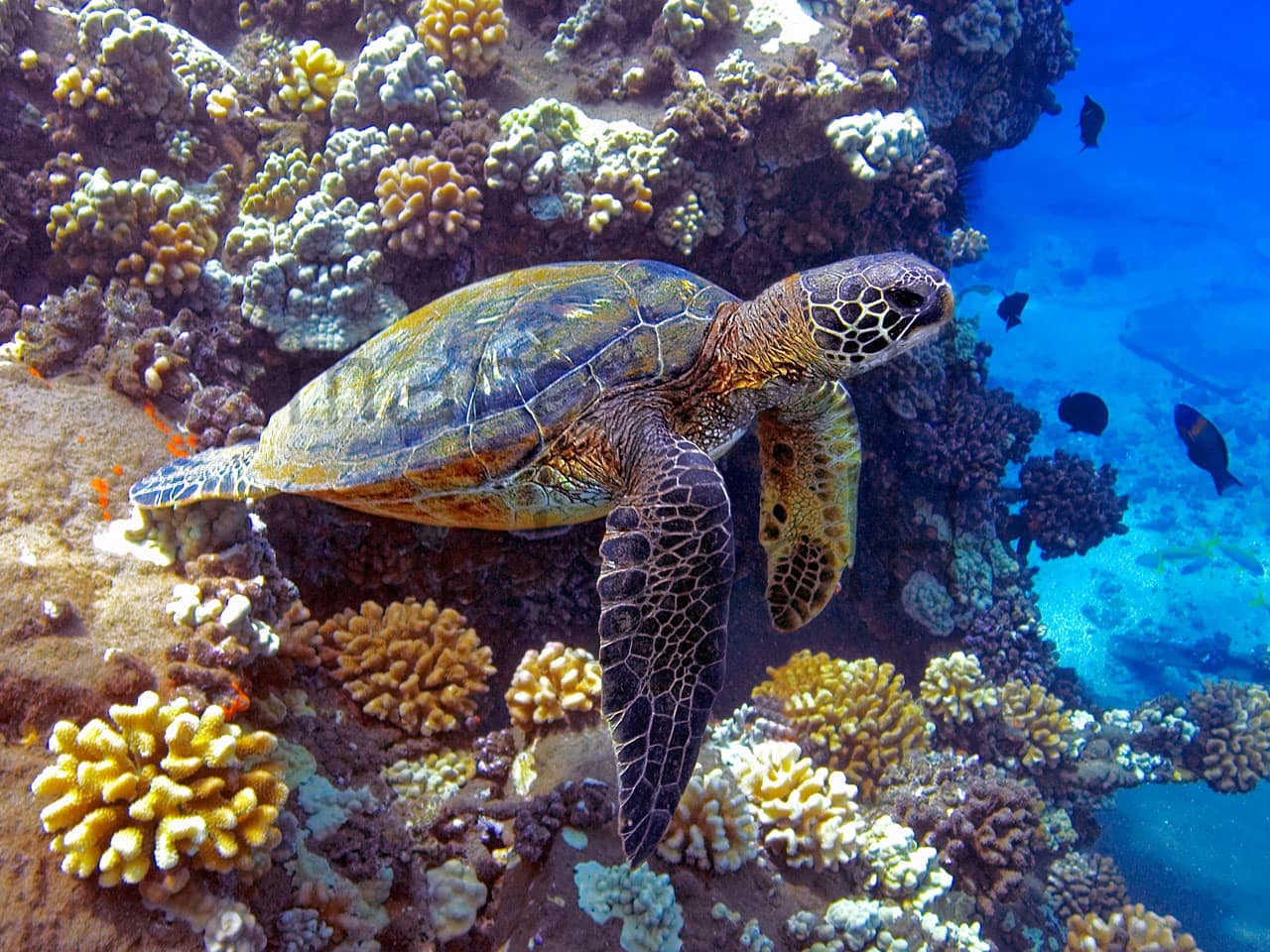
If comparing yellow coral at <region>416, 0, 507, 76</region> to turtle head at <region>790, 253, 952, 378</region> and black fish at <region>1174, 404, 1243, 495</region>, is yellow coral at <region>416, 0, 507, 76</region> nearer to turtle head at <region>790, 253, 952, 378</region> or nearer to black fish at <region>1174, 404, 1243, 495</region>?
turtle head at <region>790, 253, 952, 378</region>

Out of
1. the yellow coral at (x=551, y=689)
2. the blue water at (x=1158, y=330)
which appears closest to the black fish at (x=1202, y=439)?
the blue water at (x=1158, y=330)

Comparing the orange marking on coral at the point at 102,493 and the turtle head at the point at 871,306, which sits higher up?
the turtle head at the point at 871,306

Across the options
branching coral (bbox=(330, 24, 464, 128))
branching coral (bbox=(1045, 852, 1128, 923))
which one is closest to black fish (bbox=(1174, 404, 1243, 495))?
branching coral (bbox=(1045, 852, 1128, 923))

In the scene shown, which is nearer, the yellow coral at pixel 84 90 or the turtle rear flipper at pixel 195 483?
the turtle rear flipper at pixel 195 483

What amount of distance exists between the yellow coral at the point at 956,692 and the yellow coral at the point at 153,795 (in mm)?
5683

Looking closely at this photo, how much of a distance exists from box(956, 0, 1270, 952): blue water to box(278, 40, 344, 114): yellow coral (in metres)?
11.1

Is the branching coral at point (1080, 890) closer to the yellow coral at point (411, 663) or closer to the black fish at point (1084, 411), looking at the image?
the black fish at point (1084, 411)

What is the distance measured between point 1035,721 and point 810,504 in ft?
14.7

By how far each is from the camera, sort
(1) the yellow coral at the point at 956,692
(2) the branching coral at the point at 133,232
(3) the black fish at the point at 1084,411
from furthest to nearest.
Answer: (3) the black fish at the point at 1084,411, (1) the yellow coral at the point at 956,692, (2) the branching coral at the point at 133,232

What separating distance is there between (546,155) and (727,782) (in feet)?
14.1

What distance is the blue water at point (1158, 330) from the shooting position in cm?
833

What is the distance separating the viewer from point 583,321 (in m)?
3.11

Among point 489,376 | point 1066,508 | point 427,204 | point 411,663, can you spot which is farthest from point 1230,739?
point 427,204

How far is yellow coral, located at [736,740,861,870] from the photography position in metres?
3.56
